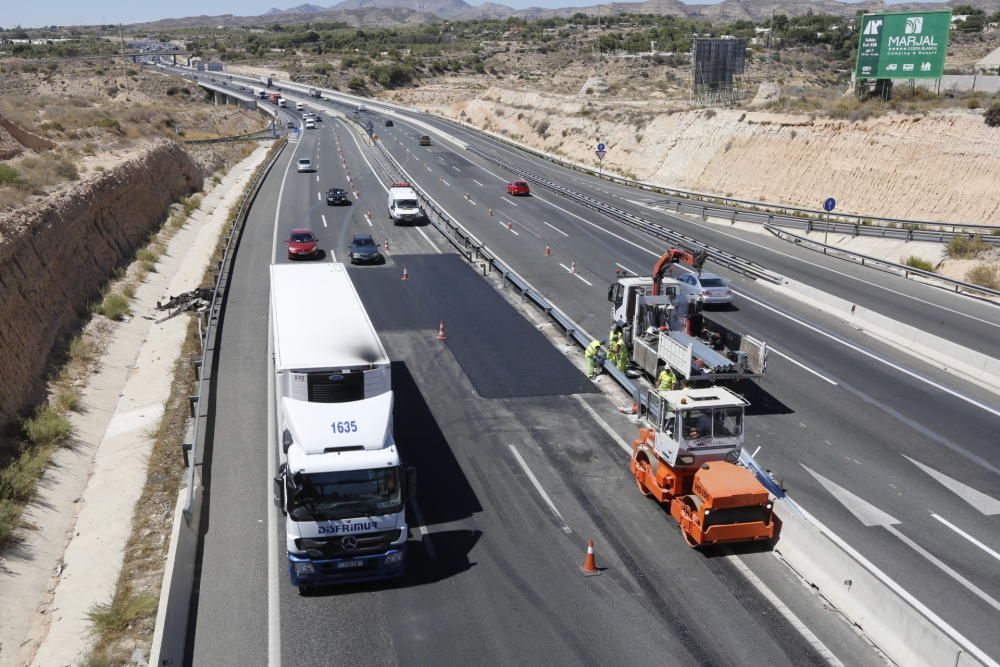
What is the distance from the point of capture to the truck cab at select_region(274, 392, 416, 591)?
13.1 m

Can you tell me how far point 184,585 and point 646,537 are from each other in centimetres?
806

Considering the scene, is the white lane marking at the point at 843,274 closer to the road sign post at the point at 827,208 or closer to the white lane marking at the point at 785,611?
the road sign post at the point at 827,208

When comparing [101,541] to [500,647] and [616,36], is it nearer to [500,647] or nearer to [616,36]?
[500,647]

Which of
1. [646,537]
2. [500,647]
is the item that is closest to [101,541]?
[500,647]

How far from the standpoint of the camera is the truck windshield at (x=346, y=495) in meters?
13.1

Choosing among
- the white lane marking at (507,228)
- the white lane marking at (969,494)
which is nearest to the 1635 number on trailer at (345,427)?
the white lane marking at (969,494)

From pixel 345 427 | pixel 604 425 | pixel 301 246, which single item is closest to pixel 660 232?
pixel 301 246

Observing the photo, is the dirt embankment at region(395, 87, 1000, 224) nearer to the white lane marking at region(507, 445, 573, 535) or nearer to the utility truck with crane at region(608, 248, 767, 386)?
the utility truck with crane at region(608, 248, 767, 386)

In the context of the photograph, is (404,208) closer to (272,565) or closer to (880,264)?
(880,264)

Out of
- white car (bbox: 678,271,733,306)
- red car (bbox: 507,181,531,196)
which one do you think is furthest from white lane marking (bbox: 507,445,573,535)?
red car (bbox: 507,181,531,196)

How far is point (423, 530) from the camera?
15.9 m

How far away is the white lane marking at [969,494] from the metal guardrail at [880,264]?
57.6 feet

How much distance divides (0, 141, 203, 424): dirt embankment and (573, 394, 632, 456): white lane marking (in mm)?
14279

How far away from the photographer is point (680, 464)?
15758 mm
